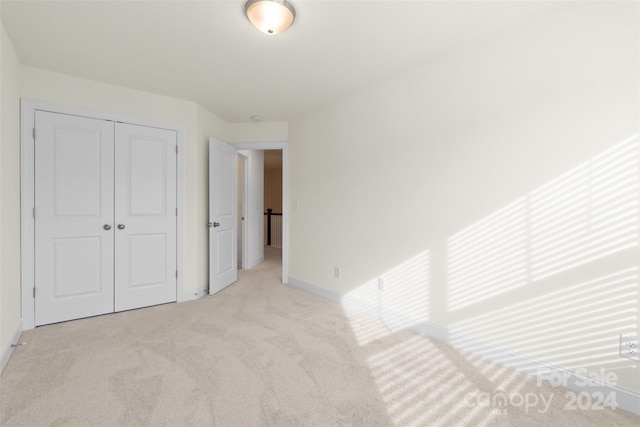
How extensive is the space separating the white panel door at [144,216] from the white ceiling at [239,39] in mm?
623

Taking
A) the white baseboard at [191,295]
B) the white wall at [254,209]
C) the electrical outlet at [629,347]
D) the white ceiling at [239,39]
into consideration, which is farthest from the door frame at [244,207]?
the electrical outlet at [629,347]

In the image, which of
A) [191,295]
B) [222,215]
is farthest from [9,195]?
[222,215]

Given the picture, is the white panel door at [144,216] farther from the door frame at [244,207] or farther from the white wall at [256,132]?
the door frame at [244,207]

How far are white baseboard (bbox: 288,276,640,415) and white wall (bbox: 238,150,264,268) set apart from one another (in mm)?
2945

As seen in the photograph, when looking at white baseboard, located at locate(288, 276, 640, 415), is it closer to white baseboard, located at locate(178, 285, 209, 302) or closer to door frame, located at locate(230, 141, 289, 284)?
door frame, located at locate(230, 141, 289, 284)

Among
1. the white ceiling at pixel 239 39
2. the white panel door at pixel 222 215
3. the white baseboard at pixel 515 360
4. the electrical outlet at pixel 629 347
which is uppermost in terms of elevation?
the white ceiling at pixel 239 39

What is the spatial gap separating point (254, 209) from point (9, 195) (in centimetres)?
359

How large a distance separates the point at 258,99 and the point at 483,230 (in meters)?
2.73

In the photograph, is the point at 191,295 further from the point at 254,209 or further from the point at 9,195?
the point at 254,209

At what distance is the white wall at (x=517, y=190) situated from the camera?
169 cm

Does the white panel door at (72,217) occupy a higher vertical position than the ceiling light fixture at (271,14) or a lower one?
lower

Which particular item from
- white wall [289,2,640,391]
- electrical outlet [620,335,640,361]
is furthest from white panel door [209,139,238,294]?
electrical outlet [620,335,640,361]

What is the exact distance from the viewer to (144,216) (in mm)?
3281

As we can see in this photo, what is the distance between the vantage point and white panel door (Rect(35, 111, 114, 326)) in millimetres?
2744
